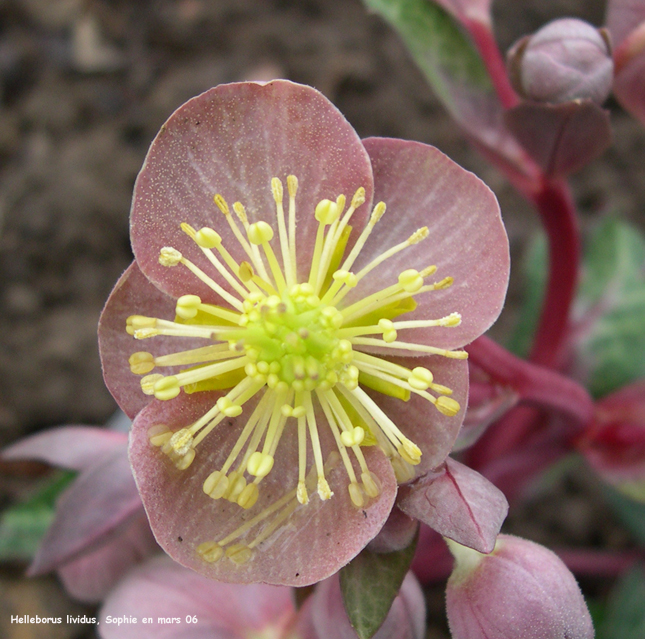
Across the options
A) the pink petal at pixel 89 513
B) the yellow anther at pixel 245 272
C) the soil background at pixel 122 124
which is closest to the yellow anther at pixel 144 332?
the yellow anther at pixel 245 272

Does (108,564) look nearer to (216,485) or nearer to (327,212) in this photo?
(216,485)

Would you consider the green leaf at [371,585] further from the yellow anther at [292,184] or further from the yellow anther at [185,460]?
the yellow anther at [292,184]

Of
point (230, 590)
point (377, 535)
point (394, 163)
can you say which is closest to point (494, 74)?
point (394, 163)

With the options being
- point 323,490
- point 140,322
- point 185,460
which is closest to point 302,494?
point 323,490

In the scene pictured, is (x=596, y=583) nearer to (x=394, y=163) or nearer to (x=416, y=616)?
(x=416, y=616)

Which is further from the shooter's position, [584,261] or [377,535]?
[584,261]

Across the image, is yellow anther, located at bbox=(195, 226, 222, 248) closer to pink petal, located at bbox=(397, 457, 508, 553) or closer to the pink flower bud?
pink petal, located at bbox=(397, 457, 508, 553)

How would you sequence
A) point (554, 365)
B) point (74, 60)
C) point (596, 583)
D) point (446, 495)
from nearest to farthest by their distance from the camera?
point (446, 495) → point (554, 365) → point (596, 583) → point (74, 60)
